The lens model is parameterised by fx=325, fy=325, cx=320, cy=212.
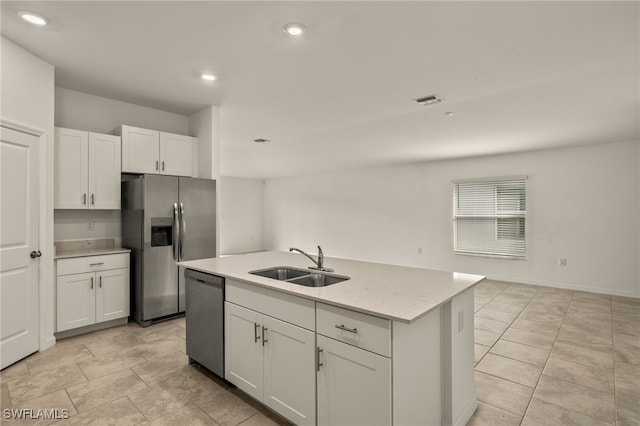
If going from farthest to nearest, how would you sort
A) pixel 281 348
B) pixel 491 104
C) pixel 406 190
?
pixel 406 190 → pixel 491 104 → pixel 281 348

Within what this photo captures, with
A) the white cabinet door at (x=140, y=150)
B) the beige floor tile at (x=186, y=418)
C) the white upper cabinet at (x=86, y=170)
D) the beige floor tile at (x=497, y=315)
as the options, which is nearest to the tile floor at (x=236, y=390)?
the beige floor tile at (x=186, y=418)

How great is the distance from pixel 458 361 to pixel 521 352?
168cm

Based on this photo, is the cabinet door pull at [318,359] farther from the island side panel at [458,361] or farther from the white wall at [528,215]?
the white wall at [528,215]

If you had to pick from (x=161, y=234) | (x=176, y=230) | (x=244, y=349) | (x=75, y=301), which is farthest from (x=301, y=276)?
(x=75, y=301)

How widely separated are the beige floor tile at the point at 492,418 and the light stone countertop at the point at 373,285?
0.89m

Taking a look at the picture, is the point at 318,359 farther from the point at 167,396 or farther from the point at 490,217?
the point at 490,217

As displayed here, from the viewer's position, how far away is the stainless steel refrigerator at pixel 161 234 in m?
3.61

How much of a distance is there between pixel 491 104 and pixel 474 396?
3.11 metres

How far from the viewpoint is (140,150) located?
3875 mm

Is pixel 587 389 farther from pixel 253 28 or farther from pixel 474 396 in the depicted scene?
pixel 253 28

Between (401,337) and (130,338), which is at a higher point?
(401,337)

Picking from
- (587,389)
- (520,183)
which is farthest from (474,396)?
(520,183)

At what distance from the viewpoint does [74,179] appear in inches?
136

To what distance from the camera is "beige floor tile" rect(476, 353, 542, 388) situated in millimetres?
2590
